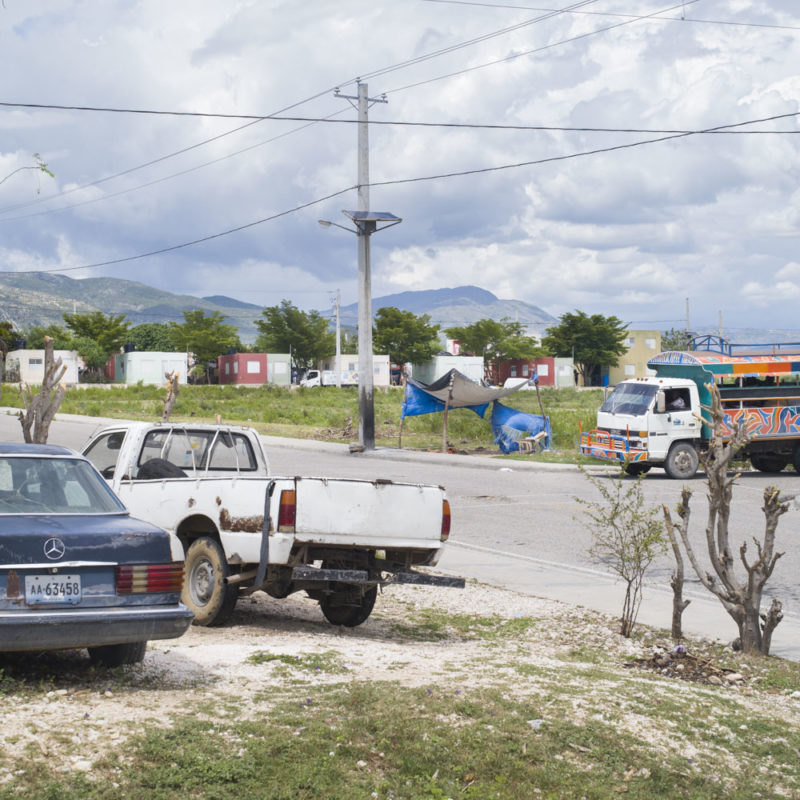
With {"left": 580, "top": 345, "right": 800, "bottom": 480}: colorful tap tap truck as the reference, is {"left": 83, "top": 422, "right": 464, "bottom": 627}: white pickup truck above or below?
below

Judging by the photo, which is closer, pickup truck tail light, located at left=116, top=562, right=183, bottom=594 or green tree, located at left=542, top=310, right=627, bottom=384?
pickup truck tail light, located at left=116, top=562, right=183, bottom=594

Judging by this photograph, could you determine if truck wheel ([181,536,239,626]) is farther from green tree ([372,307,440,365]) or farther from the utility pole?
green tree ([372,307,440,365])

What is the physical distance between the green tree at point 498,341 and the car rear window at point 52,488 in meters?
105

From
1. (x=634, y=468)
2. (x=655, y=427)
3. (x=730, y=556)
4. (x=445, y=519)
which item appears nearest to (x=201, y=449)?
(x=445, y=519)

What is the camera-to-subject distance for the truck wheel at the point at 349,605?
8.84 metres

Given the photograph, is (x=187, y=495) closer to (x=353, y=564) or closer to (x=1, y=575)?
(x=353, y=564)

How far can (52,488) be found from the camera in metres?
6.39

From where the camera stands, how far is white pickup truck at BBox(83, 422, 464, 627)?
7.97 metres

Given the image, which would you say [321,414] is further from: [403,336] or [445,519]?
[403,336]

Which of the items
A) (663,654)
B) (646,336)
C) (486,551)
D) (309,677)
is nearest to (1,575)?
(309,677)

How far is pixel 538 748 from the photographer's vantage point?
5016mm

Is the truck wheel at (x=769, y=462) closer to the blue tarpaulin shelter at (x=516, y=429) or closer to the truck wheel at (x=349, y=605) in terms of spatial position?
the blue tarpaulin shelter at (x=516, y=429)

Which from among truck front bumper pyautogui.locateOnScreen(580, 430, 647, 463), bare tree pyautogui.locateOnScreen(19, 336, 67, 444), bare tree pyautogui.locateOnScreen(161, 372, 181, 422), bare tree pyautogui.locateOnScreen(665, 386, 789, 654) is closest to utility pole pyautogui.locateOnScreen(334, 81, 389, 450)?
truck front bumper pyautogui.locateOnScreen(580, 430, 647, 463)

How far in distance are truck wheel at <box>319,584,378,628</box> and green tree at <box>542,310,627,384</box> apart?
104196 mm
